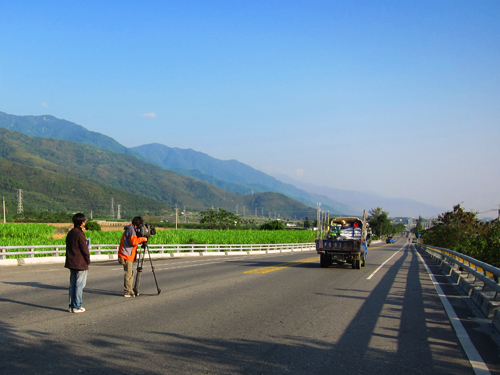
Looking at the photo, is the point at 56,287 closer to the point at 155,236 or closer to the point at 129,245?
the point at 129,245

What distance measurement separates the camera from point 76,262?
9.04 metres

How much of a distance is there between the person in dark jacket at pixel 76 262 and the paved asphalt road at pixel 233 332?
0.33 meters

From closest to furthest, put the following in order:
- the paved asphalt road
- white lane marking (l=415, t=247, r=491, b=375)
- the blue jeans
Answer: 1. the paved asphalt road
2. white lane marking (l=415, t=247, r=491, b=375)
3. the blue jeans

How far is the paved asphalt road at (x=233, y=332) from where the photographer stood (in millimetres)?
5879

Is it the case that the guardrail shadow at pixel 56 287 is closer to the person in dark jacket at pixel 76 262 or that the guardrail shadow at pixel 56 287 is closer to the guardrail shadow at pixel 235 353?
the person in dark jacket at pixel 76 262

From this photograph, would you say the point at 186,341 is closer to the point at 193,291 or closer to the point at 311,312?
the point at 311,312

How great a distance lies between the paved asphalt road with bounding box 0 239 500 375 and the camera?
19.3 ft

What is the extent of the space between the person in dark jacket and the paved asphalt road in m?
0.33

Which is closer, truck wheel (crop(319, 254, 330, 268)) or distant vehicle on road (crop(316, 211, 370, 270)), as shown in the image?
distant vehicle on road (crop(316, 211, 370, 270))

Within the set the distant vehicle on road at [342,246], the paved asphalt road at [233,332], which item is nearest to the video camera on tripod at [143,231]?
the paved asphalt road at [233,332]

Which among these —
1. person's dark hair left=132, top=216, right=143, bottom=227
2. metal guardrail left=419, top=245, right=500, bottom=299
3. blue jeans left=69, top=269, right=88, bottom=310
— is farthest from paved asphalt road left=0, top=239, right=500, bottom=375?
person's dark hair left=132, top=216, right=143, bottom=227

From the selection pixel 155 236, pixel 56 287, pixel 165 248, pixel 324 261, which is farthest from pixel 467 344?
pixel 155 236

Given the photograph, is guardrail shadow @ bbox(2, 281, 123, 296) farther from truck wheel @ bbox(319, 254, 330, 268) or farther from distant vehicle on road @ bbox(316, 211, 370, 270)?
truck wheel @ bbox(319, 254, 330, 268)

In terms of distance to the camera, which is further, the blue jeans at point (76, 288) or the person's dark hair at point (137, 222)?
the person's dark hair at point (137, 222)
